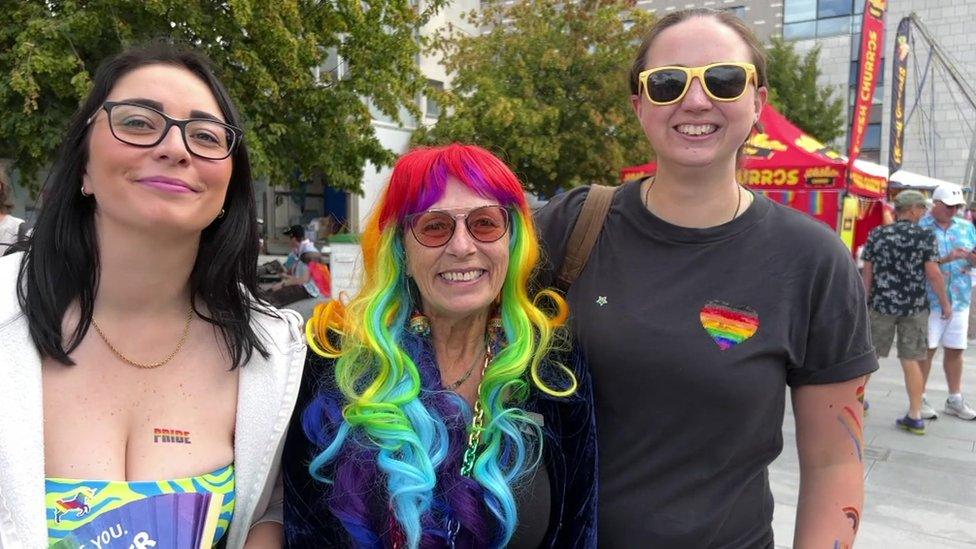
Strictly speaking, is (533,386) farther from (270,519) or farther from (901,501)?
(901,501)

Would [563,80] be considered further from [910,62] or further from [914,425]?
[910,62]

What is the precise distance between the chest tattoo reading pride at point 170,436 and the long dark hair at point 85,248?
0.19m

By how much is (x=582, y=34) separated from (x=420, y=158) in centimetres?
1433

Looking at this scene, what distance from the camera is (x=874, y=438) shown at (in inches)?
Answer: 221

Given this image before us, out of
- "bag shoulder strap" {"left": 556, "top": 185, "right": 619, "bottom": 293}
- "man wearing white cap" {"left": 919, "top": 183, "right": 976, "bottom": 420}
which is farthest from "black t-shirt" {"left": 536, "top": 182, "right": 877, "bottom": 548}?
"man wearing white cap" {"left": 919, "top": 183, "right": 976, "bottom": 420}

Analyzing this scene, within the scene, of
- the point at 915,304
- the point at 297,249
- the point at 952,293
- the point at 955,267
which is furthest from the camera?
the point at 297,249

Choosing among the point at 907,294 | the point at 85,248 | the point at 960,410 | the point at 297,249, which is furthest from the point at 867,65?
the point at 85,248

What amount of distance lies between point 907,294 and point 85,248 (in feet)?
20.1

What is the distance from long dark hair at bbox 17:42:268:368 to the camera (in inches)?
60.8

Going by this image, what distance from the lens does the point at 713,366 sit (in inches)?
62.8

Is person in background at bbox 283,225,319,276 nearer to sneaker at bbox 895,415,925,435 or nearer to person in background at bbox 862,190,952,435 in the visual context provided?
person in background at bbox 862,190,952,435

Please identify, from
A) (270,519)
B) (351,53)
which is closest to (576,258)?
(270,519)

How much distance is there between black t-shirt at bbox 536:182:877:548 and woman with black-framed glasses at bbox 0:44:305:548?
791mm

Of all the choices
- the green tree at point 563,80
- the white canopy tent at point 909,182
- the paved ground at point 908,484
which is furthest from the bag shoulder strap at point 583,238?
the white canopy tent at point 909,182
